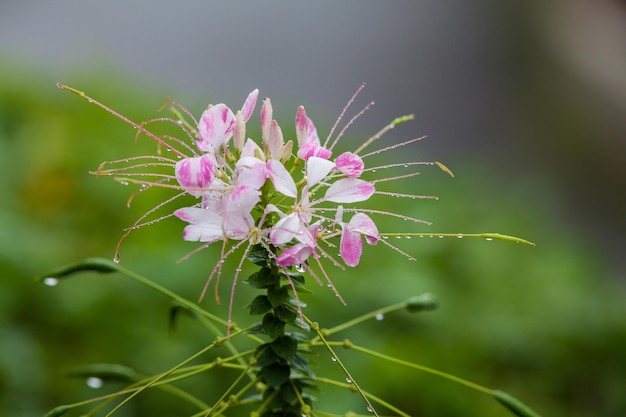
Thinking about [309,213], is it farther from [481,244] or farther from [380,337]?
[481,244]

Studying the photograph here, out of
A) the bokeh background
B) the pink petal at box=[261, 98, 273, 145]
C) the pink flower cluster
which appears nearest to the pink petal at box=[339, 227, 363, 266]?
the pink flower cluster

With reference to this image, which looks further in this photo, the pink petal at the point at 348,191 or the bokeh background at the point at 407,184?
the bokeh background at the point at 407,184

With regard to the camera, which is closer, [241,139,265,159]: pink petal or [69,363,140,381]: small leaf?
[241,139,265,159]: pink petal

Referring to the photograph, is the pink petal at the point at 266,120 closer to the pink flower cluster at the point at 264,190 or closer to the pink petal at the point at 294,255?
the pink flower cluster at the point at 264,190

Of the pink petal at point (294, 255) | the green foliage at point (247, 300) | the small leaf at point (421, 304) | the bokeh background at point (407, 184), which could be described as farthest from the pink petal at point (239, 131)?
the bokeh background at point (407, 184)

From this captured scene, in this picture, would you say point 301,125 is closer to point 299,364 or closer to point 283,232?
point 283,232

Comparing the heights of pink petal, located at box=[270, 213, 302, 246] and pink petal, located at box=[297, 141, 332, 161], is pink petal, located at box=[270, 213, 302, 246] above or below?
below

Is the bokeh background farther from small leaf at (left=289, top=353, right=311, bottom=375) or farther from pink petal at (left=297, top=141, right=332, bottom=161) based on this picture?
pink petal at (left=297, top=141, right=332, bottom=161)
